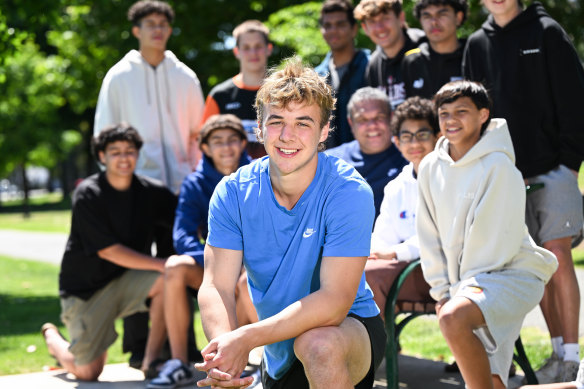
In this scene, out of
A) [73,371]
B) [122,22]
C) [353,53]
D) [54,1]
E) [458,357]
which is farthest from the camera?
[122,22]

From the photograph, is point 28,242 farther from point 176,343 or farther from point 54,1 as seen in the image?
point 176,343

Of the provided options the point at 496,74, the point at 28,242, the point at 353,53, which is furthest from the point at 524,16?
the point at 28,242

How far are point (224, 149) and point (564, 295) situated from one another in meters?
2.39

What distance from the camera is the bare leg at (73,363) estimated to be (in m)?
5.58

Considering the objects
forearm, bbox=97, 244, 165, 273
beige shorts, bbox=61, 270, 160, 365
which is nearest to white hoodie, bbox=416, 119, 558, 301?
forearm, bbox=97, 244, 165, 273

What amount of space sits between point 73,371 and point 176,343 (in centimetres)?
95

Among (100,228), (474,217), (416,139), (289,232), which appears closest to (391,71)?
(416,139)

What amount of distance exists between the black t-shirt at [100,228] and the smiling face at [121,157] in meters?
0.14

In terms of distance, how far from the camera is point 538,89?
4746mm

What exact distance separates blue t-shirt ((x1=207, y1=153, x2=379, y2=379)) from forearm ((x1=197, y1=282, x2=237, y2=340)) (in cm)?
16

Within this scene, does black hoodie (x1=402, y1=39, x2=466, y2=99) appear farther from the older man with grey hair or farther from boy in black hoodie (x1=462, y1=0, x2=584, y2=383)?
boy in black hoodie (x1=462, y1=0, x2=584, y2=383)

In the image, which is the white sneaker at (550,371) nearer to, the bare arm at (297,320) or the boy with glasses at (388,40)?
the bare arm at (297,320)

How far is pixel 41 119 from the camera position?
124 feet

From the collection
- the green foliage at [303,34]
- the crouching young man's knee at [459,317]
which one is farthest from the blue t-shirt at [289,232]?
the green foliage at [303,34]
